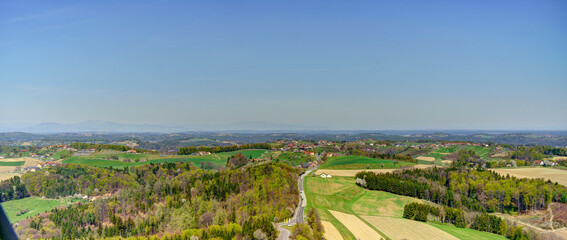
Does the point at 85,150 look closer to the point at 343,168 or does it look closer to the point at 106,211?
the point at 106,211

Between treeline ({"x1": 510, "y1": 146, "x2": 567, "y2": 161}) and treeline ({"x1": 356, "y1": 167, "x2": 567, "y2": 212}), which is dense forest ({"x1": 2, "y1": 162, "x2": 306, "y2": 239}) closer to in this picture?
treeline ({"x1": 356, "y1": 167, "x2": 567, "y2": 212})

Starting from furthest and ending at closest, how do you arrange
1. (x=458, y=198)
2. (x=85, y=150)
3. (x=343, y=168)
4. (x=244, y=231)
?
(x=85, y=150) < (x=343, y=168) < (x=458, y=198) < (x=244, y=231)

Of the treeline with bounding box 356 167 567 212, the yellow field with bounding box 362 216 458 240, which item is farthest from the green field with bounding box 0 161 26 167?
the yellow field with bounding box 362 216 458 240

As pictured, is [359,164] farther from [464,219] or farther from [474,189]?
[464,219]

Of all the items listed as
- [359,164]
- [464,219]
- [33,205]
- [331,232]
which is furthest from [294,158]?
[33,205]

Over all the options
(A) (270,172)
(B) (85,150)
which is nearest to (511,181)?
(A) (270,172)

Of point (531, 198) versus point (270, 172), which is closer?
point (531, 198)
